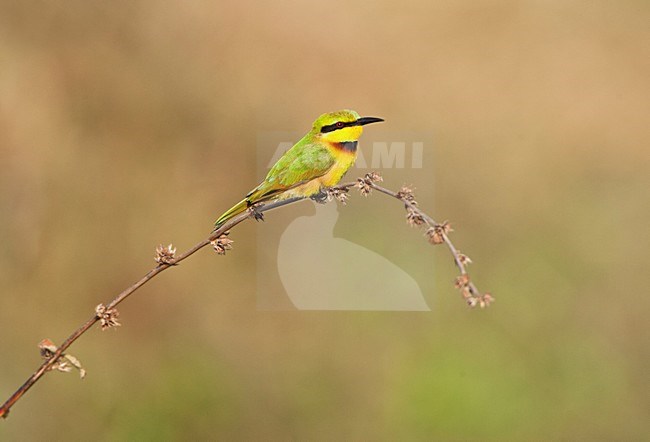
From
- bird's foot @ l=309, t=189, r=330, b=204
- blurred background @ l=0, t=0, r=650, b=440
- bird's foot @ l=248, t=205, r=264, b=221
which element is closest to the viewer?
bird's foot @ l=248, t=205, r=264, b=221

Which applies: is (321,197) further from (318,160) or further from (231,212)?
(231,212)

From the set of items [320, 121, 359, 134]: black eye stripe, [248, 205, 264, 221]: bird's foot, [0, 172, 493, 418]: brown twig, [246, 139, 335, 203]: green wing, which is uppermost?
[320, 121, 359, 134]: black eye stripe

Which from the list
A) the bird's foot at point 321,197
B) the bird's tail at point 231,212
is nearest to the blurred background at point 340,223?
the bird's foot at point 321,197

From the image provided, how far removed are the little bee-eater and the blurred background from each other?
1.75m

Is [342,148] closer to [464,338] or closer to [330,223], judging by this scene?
[330,223]

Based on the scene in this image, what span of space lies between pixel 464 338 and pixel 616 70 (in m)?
1.84

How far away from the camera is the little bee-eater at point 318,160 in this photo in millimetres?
1252

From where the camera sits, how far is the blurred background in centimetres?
330

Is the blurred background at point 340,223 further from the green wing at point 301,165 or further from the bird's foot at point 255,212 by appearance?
the bird's foot at point 255,212

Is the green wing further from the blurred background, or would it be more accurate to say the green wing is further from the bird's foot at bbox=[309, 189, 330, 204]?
the blurred background

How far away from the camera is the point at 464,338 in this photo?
3.43 m

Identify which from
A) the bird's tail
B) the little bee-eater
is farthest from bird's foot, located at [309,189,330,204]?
the bird's tail

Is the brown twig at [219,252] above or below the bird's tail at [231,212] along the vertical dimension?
below

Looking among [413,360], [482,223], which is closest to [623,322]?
[482,223]
